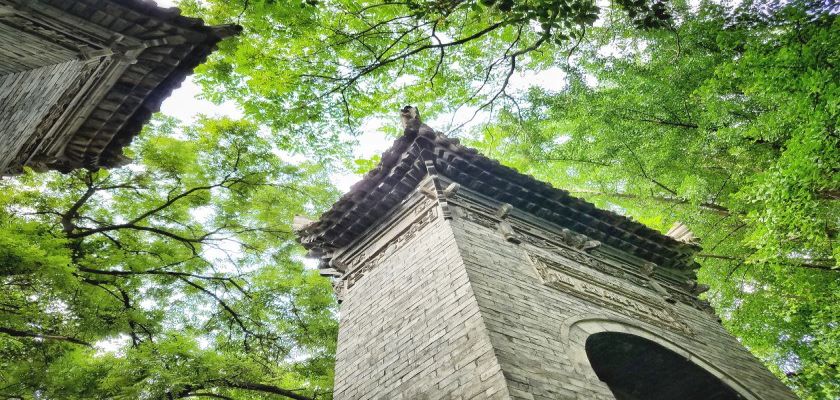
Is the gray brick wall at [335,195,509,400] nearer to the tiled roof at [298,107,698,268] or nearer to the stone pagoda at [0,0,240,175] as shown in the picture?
the tiled roof at [298,107,698,268]

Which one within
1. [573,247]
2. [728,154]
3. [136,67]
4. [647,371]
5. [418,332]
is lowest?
[418,332]

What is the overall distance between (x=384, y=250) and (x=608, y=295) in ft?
11.6

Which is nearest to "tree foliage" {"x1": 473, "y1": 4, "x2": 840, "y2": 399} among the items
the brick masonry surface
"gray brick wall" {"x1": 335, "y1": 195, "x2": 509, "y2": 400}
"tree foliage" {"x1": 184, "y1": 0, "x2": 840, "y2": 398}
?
"tree foliage" {"x1": 184, "y1": 0, "x2": 840, "y2": 398}

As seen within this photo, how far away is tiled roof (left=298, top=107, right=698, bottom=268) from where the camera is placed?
770cm

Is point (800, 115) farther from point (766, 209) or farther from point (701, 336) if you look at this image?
point (701, 336)

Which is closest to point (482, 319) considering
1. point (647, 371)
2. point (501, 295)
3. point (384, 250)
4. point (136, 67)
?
point (501, 295)

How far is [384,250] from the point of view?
302 inches

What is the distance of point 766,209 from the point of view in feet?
24.5

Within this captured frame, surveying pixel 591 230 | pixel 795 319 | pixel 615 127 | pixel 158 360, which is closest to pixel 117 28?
pixel 158 360

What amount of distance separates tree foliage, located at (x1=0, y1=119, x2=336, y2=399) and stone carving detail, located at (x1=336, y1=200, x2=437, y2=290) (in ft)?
9.25

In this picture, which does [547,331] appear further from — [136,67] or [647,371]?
[136,67]

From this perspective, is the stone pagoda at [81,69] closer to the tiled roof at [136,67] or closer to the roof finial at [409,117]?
the tiled roof at [136,67]

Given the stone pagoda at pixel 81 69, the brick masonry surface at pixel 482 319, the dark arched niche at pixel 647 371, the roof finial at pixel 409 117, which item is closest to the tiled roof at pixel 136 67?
the stone pagoda at pixel 81 69

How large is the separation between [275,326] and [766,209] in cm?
1010
